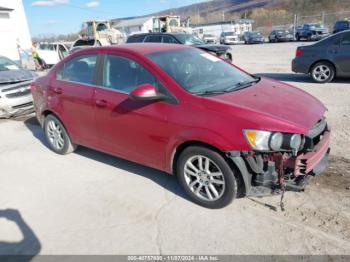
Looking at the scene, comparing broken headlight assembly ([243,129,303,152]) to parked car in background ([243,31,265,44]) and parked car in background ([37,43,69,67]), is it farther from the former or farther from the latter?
parked car in background ([243,31,265,44])

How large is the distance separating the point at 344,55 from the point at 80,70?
7626mm

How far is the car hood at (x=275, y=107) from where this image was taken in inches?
123

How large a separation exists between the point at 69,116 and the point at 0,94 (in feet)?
12.8

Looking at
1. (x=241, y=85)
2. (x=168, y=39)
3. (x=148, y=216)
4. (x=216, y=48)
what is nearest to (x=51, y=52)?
(x=168, y=39)

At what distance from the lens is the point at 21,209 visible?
12.9 ft

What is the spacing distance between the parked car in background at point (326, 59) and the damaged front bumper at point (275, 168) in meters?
7.08

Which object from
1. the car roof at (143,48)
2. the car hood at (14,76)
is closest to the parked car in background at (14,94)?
the car hood at (14,76)

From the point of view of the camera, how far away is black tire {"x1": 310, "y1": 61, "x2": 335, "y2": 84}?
376 inches

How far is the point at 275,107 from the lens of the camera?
3402 mm

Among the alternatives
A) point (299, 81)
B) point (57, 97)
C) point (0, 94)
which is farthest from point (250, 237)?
point (299, 81)

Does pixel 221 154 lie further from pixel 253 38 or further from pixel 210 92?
pixel 253 38

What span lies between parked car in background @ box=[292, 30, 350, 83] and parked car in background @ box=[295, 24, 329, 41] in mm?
22624

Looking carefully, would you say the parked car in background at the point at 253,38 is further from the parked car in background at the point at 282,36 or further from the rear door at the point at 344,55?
the rear door at the point at 344,55

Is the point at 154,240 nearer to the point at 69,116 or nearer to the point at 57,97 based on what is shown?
the point at 69,116
